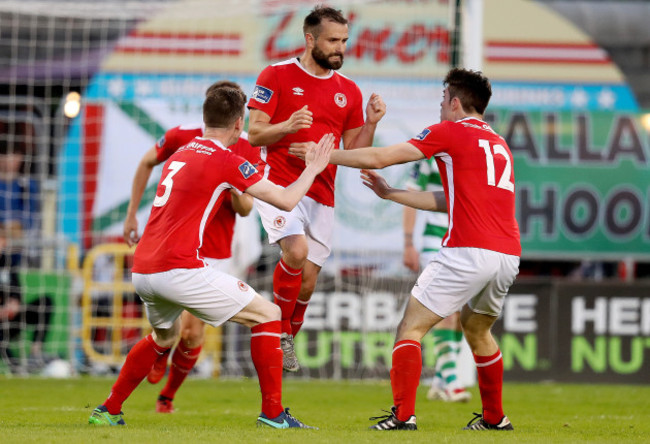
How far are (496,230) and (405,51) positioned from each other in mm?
8219

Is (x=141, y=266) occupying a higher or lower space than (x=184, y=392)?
higher

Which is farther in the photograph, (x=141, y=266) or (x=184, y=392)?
(x=184, y=392)

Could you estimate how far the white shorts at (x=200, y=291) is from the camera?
20.1 ft

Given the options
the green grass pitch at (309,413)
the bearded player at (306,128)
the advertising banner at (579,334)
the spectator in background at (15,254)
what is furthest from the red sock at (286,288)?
the spectator in background at (15,254)

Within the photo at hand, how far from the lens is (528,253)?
47.5 ft

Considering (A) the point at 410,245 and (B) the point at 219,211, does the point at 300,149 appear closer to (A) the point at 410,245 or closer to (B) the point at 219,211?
(B) the point at 219,211

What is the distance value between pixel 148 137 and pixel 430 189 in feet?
18.5

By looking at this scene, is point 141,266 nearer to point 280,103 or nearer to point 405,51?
point 280,103

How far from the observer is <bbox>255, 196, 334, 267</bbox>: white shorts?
722 cm

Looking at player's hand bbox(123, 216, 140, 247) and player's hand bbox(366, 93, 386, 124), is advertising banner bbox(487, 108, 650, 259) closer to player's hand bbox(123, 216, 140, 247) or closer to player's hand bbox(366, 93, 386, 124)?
player's hand bbox(123, 216, 140, 247)

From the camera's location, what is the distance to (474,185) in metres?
6.44

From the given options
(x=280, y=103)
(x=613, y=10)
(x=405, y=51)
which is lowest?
(x=280, y=103)

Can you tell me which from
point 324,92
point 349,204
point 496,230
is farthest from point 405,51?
point 496,230

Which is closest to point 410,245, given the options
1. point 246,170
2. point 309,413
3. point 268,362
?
point 309,413
